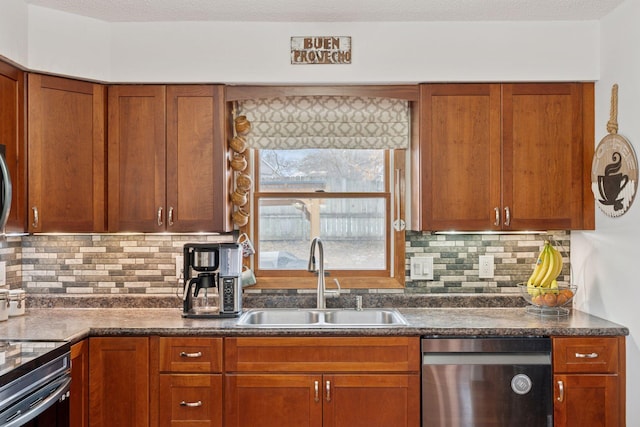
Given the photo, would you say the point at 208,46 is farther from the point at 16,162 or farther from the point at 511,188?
the point at 511,188

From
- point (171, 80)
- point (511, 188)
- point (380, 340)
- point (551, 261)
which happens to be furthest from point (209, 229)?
point (551, 261)

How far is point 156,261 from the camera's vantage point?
3.11m

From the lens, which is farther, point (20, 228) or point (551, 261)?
point (551, 261)

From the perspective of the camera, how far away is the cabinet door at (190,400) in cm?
250

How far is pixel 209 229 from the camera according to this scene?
112 inches

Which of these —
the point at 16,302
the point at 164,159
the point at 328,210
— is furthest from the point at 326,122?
the point at 16,302

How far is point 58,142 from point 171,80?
2.13 feet

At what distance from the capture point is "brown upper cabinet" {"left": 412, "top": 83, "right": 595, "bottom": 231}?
2.82m

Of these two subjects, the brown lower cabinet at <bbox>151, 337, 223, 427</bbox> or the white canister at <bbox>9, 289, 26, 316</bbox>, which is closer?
the brown lower cabinet at <bbox>151, 337, 223, 427</bbox>

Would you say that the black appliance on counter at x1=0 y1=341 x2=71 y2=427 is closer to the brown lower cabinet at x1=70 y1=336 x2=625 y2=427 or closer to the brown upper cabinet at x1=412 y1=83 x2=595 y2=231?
the brown lower cabinet at x1=70 y1=336 x2=625 y2=427

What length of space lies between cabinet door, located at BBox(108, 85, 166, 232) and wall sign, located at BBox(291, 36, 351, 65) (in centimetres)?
76

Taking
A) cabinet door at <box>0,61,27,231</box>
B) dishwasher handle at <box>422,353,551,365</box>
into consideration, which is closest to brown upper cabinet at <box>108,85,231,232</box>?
cabinet door at <box>0,61,27,231</box>

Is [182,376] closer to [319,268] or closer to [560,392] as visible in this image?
[319,268]

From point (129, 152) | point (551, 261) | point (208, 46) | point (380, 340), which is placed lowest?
point (380, 340)
